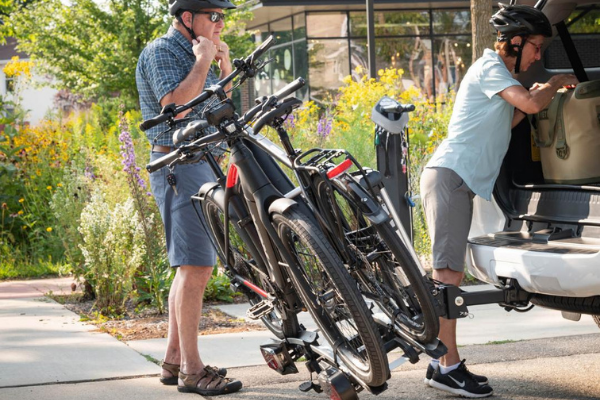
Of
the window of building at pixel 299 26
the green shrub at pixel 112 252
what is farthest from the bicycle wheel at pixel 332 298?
the window of building at pixel 299 26

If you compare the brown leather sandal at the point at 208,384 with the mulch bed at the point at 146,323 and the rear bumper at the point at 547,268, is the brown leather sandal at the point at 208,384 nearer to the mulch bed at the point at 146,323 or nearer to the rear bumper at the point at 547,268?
the rear bumper at the point at 547,268

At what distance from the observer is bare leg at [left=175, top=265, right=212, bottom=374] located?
5355mm

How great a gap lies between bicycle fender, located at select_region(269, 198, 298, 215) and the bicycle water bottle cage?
0.94 meters

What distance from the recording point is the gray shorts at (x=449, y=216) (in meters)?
5.21

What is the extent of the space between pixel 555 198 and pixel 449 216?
614mm

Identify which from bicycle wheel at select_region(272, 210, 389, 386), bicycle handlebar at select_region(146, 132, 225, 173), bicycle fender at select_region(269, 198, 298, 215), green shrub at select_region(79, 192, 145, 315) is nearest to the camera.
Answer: bicycle wheel at select_region(272, 210, 389, 386)

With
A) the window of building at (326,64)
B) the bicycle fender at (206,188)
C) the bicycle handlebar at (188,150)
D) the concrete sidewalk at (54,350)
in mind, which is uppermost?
the bicycle handlebar at (188,150)

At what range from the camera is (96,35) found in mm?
27078

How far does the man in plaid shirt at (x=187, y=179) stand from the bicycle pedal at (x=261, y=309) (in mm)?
608

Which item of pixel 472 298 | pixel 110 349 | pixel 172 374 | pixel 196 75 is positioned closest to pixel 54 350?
pixel 110 349

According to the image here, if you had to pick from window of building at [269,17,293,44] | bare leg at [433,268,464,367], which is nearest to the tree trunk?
bare leg at [433,268,464,367]

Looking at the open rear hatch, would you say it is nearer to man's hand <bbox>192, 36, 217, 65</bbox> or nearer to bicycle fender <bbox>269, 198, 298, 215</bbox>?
bicycle fender <bbox>269, 198, 298, 215</bbox>

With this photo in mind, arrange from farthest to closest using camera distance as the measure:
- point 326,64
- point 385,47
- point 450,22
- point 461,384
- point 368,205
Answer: point 450,22 → point 385,47 → point 326,64 → point 461,384 → point 368,205

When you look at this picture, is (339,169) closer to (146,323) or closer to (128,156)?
(146,323)
